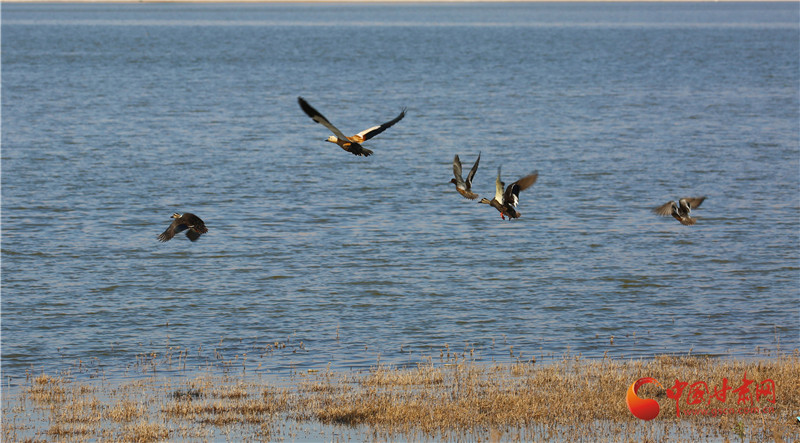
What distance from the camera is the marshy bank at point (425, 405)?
54.4 ft

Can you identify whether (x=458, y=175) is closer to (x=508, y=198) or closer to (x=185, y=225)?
(x=508, y=198)

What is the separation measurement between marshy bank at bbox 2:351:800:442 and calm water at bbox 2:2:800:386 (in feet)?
7.08

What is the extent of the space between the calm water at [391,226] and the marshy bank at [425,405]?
2158 mm

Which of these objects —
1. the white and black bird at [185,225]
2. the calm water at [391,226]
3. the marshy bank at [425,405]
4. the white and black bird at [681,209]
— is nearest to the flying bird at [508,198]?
the white and black bird at [681,209]

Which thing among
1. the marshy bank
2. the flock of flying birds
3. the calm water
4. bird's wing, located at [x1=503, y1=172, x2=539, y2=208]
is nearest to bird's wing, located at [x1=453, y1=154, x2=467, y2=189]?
the flock of flying birds

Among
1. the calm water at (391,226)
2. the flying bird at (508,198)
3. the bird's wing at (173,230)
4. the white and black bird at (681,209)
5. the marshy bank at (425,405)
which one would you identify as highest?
the flying bird at (508,198)

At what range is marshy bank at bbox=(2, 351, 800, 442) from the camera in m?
16.6

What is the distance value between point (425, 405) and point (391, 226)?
65.6 ft

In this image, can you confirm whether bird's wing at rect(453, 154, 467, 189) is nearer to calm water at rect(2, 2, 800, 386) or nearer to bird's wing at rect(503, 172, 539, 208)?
bird's wing at rect(503, 172, 539, 208)

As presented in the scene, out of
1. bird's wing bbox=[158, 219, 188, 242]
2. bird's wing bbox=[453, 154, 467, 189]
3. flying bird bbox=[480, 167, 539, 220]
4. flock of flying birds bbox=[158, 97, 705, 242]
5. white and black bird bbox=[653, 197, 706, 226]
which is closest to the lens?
flock of flying birds bbox=[158, 97, 705, 242]

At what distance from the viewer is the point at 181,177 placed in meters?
46.3

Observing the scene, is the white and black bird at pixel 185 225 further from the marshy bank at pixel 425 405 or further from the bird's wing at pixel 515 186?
the bird's wing at pixel 515 186

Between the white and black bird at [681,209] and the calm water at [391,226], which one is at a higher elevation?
the white and black bird at [681,209]

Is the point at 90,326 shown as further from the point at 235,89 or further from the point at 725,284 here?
the point at 235,89
